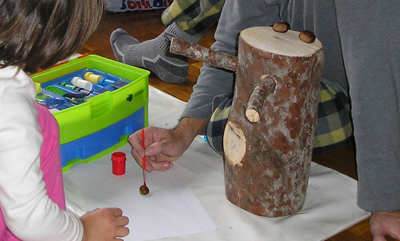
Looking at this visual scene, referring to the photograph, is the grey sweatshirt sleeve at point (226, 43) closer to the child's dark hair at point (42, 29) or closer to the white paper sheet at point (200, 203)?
the white paper sheet at point (200, 203)

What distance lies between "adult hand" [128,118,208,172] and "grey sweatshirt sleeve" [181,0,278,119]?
59 mm

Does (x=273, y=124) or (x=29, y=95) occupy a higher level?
(x=29, y=95)

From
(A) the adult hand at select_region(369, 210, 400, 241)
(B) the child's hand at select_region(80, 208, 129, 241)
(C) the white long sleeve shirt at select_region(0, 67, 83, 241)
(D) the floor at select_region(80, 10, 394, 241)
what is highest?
(C) the white long sleeve shirt at select_region(0, 67, 83, 241)

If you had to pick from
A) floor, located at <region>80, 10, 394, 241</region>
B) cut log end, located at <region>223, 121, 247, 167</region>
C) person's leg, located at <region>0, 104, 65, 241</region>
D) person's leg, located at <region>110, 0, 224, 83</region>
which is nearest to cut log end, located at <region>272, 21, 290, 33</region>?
cut log end, located at <region>223, 121, 247, 167</region>

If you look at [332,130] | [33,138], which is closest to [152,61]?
[332,130]

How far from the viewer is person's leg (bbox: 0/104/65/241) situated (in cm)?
78

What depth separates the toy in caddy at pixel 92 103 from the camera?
1062 mm

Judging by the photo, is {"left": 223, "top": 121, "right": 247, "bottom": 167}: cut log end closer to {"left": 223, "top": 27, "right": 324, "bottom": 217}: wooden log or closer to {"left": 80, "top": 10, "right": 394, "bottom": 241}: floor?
{"left": 223, "top": 27, "right": 324, "bottom": 217}: wooden log

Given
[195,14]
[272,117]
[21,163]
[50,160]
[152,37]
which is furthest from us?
[152,37]

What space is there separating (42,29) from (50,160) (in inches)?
9.4

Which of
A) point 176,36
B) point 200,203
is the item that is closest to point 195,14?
point 176,36

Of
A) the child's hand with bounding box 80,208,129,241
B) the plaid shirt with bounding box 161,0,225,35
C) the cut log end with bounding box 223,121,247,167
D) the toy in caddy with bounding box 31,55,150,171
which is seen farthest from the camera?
the plaid shirt with bounding box 161,0,225,35

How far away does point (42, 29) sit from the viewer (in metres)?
0.63

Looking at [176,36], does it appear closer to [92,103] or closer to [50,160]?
[92,103]
